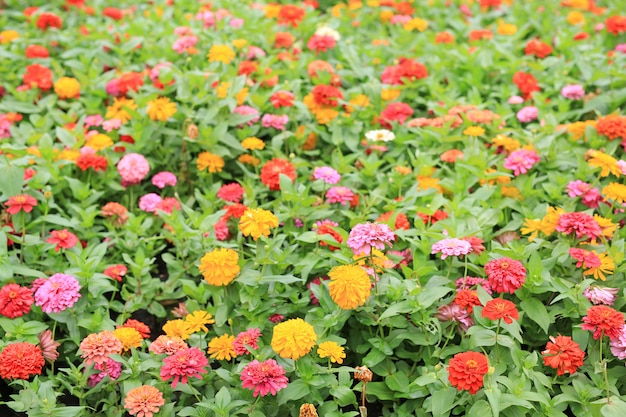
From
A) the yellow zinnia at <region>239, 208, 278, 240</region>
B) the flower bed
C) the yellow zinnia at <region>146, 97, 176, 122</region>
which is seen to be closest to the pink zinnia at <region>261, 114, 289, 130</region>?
the flower bed

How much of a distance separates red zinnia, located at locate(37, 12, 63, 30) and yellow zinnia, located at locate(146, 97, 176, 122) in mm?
1426

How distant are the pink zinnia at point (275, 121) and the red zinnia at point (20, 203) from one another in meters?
1.12

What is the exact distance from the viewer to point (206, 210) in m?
2.70

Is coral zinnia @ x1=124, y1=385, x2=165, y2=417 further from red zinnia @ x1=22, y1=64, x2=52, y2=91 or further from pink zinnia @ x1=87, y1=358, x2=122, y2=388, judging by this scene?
red zinnia @ x1=22, y1=64, x2=52, y2=91

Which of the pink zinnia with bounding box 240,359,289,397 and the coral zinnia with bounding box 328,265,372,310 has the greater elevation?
the coral zinnia with bounding box 328,265,372,310

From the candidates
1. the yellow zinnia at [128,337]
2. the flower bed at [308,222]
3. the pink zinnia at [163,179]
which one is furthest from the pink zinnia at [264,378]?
the pink zinnia at [163,179]

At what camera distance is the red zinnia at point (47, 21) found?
3951mm

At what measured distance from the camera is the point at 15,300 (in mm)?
2201

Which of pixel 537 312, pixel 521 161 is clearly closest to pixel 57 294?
pixel 537 312

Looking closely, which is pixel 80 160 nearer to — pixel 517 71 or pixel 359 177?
pixel 359 177

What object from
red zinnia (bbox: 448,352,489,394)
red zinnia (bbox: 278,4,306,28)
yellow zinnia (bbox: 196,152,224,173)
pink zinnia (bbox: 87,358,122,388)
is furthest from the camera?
red zinnia (bbox: 278,4,306,28)

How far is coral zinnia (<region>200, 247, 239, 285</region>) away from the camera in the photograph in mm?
2109

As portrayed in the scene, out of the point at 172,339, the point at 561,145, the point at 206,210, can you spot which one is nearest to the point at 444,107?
the point at 561,145

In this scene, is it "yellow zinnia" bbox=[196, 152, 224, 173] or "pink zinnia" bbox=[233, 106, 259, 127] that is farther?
"pink zinnia" bbox=[233, 106, 259, 127]
